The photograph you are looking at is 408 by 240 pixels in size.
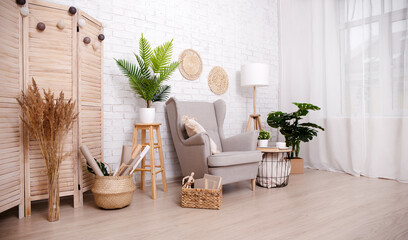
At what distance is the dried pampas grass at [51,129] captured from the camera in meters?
1.95

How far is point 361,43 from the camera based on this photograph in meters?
3.56

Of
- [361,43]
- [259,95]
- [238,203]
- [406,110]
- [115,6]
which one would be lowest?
[238,203]

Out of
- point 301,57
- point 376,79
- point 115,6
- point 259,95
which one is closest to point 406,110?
point 376,79

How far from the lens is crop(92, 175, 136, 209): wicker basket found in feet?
7.23

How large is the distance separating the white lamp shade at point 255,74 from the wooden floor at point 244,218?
62.8 inches

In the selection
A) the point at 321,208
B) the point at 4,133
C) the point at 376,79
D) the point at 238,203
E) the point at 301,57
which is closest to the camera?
the point at 4,133

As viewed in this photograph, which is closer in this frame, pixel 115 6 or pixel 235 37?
pixel 115 6

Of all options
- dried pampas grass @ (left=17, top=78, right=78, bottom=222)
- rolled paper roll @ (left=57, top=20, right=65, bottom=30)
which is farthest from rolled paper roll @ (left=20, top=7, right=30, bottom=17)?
dried pampas grass @ (left=17, top=78, right=78, bottom=222)

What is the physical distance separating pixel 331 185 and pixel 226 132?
154 centimetres

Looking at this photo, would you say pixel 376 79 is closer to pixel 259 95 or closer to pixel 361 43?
pixel 361 43

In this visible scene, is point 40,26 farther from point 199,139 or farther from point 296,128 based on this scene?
point 296,128

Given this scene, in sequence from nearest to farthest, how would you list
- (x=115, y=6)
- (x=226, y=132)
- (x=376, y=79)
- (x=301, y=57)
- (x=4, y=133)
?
(x=4, y=133), (x=115, y=6), (x=376, y=79), (x=226, y=132), (x=301, y=57)

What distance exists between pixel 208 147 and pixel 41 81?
1544 mm

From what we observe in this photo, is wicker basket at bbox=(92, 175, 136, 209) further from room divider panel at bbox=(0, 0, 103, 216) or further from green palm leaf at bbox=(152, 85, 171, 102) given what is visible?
green palm leaf at bbox=(152, 85, 171, 102)
